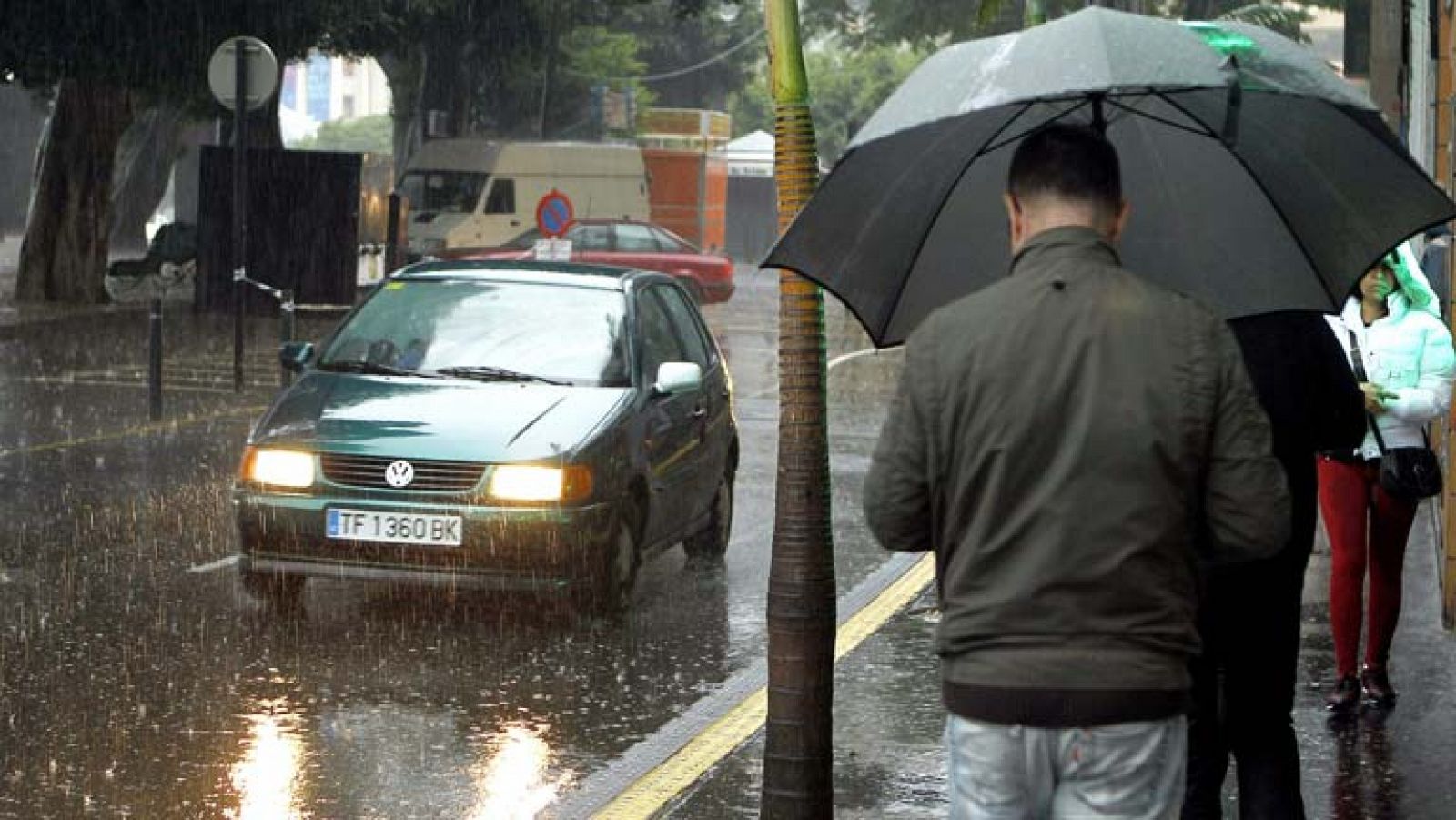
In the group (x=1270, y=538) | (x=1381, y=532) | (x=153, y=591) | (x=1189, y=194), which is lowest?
(x=153, y=591)

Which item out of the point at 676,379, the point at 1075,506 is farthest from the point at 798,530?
the point at 676,379

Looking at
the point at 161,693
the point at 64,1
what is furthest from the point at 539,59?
the point at 161,693

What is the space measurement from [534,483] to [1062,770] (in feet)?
20.3

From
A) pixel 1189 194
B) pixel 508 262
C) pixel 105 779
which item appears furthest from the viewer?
pixel 508 262

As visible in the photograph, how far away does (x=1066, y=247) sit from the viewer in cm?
362

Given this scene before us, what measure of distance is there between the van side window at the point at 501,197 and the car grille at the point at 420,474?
3067cm

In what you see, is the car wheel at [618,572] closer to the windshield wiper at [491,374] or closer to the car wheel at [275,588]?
the windshield wiper at [491,374]

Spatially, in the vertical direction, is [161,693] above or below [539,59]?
below

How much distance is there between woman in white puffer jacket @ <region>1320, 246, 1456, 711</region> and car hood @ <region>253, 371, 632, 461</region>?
3160 millimetres

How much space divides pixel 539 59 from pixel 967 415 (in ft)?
129

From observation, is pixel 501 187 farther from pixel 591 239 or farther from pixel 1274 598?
pixel 1274 598

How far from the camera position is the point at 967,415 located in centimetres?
353

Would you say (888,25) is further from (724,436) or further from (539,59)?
(724,436)

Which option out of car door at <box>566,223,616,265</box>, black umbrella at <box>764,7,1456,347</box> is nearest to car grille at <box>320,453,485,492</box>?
black umbrella at <box>764,7,1456,347</box>
